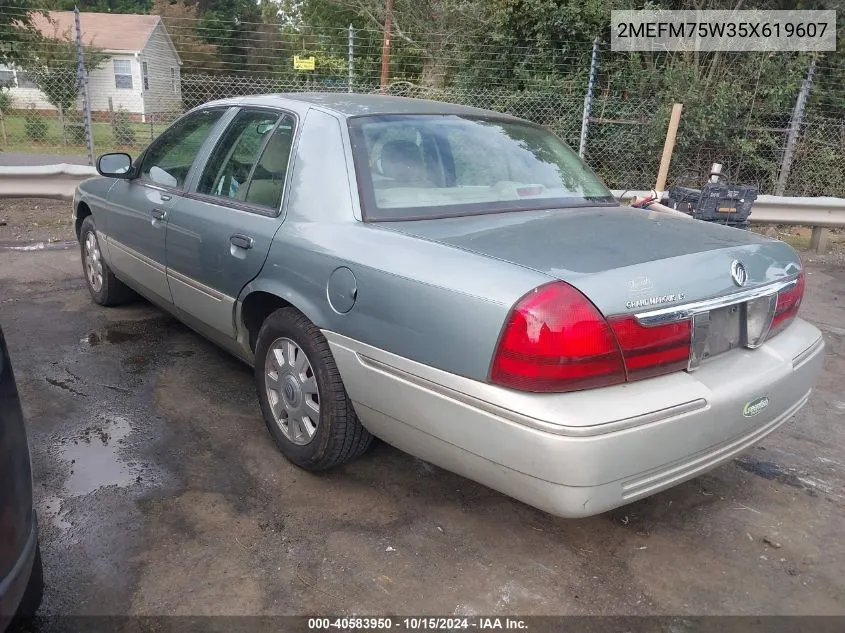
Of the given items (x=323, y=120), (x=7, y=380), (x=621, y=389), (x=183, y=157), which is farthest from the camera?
(x=183, y=157)

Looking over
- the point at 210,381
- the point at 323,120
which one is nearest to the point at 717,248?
the point at 323,120

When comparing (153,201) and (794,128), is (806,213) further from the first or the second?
(153,201)

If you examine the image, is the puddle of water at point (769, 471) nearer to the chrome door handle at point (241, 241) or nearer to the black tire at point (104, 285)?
the chrome door handle at point (241, 241)

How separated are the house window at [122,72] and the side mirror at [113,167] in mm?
33973

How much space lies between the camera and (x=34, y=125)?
57.8 feet

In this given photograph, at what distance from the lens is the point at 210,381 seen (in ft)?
13.5

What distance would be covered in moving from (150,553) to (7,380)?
3.27 ft

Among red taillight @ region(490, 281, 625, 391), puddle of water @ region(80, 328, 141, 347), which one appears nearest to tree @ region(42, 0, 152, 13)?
puddle of water @ region(80, 328, 141, 347)

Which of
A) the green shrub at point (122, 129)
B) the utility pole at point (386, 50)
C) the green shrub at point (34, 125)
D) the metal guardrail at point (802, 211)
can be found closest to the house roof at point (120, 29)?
the green shrub at point (34, 125)

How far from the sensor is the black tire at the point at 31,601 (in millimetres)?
2131

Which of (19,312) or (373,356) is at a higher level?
(373,356)

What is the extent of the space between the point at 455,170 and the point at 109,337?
2.88 m

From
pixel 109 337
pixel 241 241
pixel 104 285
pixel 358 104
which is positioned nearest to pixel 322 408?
pixel 241 241

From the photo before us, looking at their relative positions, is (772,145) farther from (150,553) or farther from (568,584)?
(150,553)
